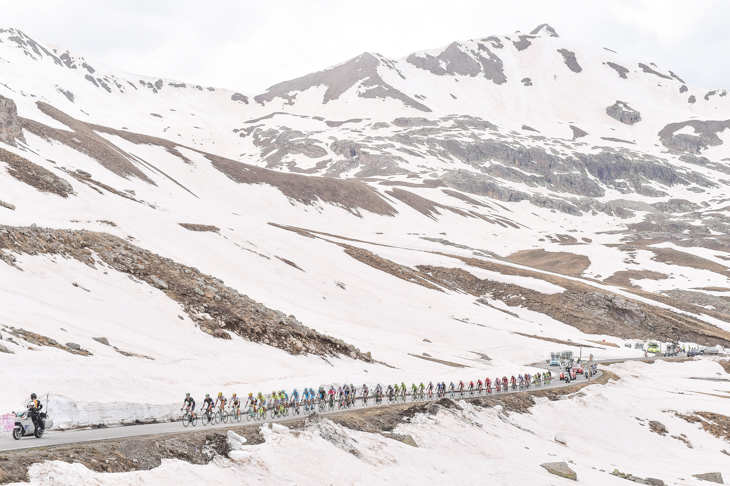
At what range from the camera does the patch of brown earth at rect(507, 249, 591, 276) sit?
132 meters

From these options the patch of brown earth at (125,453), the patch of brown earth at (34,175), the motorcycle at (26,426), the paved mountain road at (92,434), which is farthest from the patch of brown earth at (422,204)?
the motorcycle at (26,426)

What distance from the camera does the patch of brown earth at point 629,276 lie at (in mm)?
119688

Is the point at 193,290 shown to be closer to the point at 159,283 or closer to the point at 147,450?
the point at 159,283

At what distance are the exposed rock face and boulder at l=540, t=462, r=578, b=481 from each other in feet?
214

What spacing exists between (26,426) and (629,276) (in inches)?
4999

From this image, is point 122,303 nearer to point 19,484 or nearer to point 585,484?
point 19,484

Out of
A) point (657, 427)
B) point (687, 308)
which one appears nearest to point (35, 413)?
point (657, 427)

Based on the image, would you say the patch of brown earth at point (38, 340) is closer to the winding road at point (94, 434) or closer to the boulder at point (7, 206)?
the winding road at point (94, 434)

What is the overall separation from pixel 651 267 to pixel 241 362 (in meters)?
120

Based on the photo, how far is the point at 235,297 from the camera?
143 ft

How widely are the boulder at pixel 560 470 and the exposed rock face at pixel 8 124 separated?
2570 inches

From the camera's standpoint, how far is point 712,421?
1618 inches

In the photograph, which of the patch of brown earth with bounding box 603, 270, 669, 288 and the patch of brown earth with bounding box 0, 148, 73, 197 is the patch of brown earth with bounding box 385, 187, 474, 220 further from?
the patch of brown earth with bounding box 0, 148, 73, 197

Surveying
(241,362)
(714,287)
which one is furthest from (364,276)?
(714,287)
